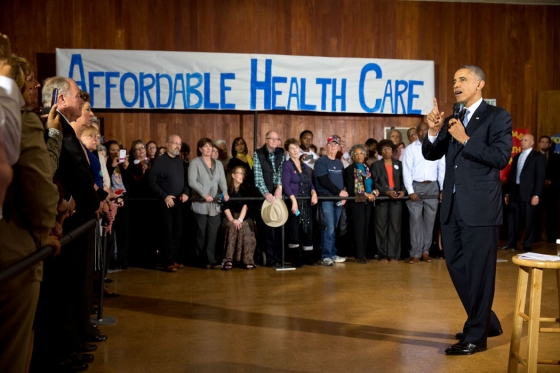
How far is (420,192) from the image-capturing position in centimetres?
812

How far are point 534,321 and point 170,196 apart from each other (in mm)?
4912

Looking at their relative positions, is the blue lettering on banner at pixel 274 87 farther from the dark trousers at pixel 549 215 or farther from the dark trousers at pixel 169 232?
the dark trousers at pixel 549 215

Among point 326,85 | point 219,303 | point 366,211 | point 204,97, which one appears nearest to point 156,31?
point 204,97

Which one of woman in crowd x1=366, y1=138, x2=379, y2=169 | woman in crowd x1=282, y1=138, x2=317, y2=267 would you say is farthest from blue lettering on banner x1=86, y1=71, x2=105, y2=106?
woman in crowd x1=366, y1=138, x2=379, y2=169

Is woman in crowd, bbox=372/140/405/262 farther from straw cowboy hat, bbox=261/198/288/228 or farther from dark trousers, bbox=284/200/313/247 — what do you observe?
straw cowboy hat, bbox=261/198/288/228

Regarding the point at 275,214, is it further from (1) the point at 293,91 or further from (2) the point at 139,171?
(1) the point at 293,91

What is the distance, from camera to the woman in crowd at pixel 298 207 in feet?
25.0

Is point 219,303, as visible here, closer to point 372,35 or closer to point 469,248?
point 469,248

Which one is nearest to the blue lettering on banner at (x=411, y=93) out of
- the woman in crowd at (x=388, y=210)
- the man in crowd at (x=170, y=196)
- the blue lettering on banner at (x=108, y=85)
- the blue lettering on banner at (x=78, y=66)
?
the woman in crowd at (x=388, y=210)

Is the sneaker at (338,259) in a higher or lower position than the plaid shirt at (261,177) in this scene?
lower

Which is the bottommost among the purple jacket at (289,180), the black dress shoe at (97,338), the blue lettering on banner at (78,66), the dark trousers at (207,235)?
the black dress shoe at (97,338)

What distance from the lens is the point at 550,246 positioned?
378 inches

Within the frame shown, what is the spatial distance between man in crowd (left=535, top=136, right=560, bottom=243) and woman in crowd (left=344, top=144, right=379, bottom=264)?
3.44 metres

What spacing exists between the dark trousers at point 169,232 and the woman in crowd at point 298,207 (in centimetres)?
135
